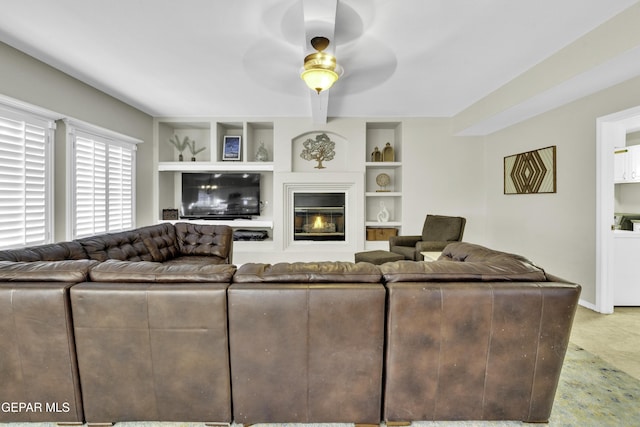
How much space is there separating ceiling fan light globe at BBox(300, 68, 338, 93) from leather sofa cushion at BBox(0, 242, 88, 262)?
233cm

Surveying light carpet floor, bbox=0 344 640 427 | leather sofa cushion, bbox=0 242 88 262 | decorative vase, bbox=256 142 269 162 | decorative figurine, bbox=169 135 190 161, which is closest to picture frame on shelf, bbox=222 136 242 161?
decorative vase, bbox=256 142 269 162

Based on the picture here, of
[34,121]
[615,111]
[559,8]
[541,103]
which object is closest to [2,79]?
[34,121]

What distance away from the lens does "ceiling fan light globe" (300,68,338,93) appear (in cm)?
240

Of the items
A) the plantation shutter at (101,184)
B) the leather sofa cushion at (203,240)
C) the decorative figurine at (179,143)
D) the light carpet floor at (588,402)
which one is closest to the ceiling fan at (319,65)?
the leather sofa cushion at (203,240)

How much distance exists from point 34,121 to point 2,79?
412mm

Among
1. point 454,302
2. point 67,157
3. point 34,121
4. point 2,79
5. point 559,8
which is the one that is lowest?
point 454,302

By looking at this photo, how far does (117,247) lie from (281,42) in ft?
8.12

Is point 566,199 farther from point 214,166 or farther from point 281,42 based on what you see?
point 214,166

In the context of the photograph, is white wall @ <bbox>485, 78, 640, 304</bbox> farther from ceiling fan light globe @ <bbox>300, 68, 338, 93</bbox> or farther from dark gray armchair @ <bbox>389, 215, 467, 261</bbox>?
ceiling fan light globe @ <bbox>300, 68, 338, 93</bbox>

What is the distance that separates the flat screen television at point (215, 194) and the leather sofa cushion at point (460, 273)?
13.2 ft

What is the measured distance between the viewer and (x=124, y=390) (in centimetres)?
133

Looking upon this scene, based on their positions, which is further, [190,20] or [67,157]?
[67,157]

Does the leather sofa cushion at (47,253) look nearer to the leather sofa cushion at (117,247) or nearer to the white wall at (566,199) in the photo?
the leather sofa cushion at (117,247)

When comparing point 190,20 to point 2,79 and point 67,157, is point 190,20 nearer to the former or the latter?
point 2,79
